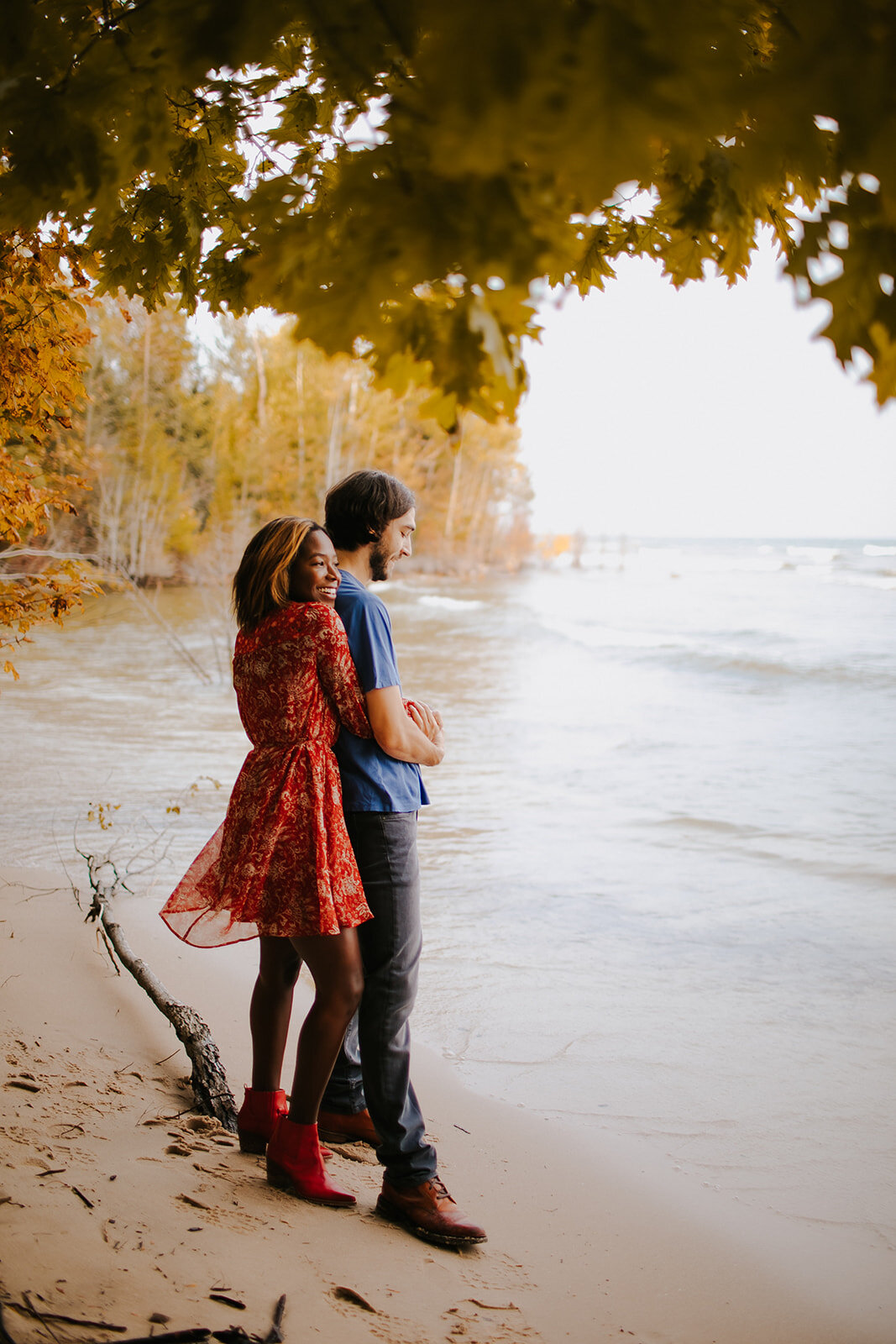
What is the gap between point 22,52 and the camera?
172 centimetres

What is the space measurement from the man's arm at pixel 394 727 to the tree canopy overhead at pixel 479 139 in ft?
3.67

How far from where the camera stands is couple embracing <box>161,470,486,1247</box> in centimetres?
251

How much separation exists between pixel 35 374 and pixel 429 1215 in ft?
11.3

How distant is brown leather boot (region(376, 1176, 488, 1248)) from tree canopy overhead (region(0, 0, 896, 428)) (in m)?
2.04

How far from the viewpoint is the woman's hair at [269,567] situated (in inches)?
100

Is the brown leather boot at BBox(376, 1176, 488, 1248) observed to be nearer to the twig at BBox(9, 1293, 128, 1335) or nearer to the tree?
the twig at BBox(9, 1293, 128, 1335)

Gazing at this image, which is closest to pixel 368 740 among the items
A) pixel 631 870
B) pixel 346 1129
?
pixel 346 1129

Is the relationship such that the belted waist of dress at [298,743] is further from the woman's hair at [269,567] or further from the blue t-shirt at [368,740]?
the woman's hair at [269,567]

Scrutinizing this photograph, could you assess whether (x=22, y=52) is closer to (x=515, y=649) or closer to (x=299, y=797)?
(x=299, y=797)

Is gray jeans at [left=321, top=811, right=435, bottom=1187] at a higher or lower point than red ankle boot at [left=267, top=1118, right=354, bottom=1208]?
higher

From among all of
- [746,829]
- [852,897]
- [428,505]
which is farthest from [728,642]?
[428,505]

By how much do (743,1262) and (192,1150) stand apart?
1601 millimetres

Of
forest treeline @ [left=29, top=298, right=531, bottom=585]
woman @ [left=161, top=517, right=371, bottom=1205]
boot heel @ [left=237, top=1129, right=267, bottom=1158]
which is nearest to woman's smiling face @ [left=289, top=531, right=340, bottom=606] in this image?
woman @ [left=161, top=517, right=371, bottom=1205]

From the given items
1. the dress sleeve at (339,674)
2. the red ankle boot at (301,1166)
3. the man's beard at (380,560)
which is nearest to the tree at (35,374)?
the man's beard at (380,560)
